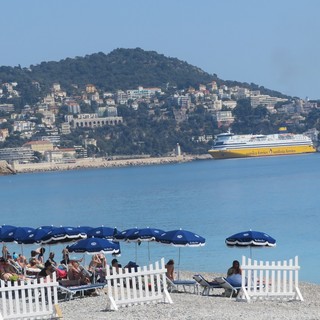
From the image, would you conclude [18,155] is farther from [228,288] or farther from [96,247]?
[228,288]

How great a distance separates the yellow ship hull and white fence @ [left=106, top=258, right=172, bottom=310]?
5599 inches

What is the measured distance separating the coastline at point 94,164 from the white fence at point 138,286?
503 feet

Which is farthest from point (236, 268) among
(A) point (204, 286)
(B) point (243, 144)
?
(B) point (243, 144)

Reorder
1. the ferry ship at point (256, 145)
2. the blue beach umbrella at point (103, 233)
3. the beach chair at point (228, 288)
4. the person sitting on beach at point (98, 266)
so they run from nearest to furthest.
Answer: the beach chair at point (228, 288) < the person sitting on beach at point (98, 266) < the blue beach umbrella at point (103, 233) < the ferry ship at point (256, 145)

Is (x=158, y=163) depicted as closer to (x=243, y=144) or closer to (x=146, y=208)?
(x=243, y=144)

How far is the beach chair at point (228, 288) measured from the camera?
609 inches

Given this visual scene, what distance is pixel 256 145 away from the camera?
158750mm

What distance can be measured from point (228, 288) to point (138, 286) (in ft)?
6.09

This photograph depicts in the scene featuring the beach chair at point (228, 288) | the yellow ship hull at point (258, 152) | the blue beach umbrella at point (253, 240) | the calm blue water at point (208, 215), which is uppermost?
the blue beach umbrella at point (253, 240)

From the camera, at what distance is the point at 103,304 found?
14.5 metres

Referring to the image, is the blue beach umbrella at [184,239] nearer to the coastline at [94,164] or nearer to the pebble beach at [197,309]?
the pebble beach at [197,309]

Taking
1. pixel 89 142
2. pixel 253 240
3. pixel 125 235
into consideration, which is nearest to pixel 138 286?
pixel 253 240

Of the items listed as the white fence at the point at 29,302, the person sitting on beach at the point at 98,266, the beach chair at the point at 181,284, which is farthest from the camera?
the beach chair at the point at 181,284

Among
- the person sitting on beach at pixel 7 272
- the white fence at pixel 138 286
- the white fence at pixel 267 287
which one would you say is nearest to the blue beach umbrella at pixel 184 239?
the person sitting on beach at pixel 7 272
